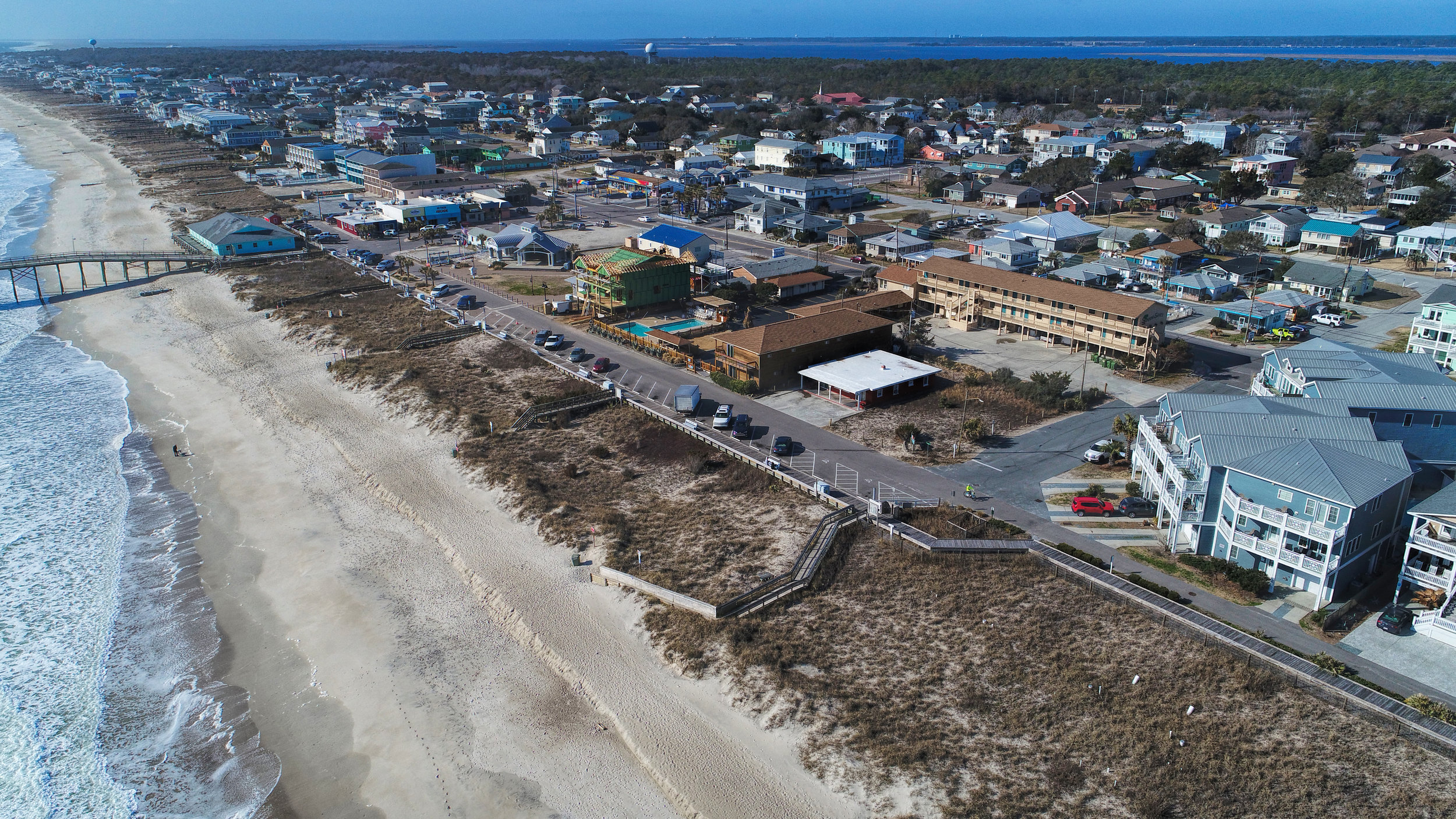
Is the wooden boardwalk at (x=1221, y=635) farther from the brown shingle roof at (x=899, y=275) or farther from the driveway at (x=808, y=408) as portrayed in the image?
the brown shingle roof at (x=899, y=275)

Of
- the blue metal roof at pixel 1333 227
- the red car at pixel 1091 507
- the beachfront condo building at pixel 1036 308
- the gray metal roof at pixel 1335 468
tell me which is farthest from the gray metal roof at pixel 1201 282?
the red car at pixel 1091 507

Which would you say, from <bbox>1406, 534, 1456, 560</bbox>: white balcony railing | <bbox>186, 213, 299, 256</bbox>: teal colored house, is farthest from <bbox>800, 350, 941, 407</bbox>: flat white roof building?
<bbox>186, 213, 299, 256</bbox>: teal colored house

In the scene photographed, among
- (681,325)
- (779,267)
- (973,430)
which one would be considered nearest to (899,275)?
(779,267)

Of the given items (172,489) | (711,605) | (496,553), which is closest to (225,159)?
(172,489)

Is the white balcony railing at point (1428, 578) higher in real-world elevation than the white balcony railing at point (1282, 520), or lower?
lower

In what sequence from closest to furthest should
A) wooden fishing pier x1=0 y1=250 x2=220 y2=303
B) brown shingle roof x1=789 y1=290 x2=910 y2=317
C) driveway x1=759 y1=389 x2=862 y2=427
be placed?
1. driveway x1=759 y1=389 x2=862 y2=427
2. brown shingle roof x1=789 y1=290 x2=910 y2=317
3. wooden fishing pier x1=0 y1=250 x2=220 y2=303

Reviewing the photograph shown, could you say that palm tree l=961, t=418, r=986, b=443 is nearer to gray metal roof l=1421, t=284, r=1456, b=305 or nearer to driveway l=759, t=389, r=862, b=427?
driveway l=759, t=389, r=862, b=427
